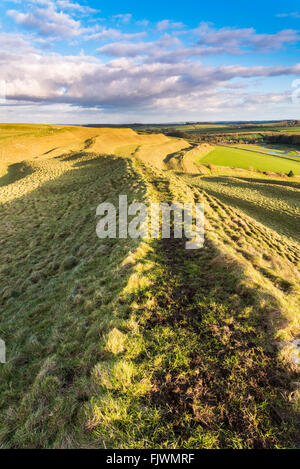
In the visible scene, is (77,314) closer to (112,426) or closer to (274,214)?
(112,426)

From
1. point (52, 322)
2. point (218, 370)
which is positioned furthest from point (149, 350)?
point (52, 322)

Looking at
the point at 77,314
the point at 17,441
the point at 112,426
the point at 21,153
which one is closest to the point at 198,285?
the point at 77,314

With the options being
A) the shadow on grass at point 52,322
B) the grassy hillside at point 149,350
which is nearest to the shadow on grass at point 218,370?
the grassy hillside at point 149,350

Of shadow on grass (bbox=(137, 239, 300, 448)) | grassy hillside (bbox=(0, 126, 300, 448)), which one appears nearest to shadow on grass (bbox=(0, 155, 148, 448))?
grassy hillside (bbox=(0, 126, 300, 448))

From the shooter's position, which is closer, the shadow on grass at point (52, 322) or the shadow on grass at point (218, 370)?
the shadow on grass at point (218, 370)

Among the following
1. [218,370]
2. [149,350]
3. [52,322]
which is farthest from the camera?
[52,322]

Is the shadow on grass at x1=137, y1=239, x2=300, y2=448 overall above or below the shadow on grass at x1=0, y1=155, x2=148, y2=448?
above

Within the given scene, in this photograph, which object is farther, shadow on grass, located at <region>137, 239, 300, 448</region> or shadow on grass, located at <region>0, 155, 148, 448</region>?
shadow on grass, located at <region>0, 155, 148, 448</region>

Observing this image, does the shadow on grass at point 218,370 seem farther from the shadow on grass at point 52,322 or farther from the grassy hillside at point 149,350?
the shadow on grass at point 52,322

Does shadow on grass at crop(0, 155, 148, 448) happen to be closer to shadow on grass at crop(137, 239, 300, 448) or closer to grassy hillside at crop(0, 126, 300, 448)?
grassy hillside at crop(0, 126, 300, 448)

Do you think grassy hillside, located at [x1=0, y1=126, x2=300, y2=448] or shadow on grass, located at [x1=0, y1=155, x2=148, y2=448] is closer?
grassy hillside, located at [x1=0, y1=126, x2=300, y2=448]

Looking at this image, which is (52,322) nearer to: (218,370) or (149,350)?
(149,350)
